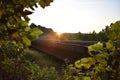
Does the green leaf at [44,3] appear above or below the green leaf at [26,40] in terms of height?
above

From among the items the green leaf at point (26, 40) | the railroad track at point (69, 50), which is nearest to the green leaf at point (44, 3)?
the green leaf at point (26, 40)

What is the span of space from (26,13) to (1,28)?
17 cm

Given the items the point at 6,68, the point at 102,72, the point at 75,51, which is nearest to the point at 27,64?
the point at 6,68

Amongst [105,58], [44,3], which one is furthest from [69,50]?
[44,3]

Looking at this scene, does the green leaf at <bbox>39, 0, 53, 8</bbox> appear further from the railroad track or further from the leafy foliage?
the railroad track

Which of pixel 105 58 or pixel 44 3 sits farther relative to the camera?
pixel 105 58

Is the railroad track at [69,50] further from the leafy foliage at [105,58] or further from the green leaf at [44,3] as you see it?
the green leaf at [44,3]

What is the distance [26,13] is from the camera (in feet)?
5.24

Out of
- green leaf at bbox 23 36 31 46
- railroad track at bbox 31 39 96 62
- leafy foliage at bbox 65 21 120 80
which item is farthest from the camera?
railroad track at bbox 31 39 96 62

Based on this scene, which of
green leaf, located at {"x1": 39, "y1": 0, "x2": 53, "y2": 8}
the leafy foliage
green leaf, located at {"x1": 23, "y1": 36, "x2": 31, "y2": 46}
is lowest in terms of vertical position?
the leafy foliage

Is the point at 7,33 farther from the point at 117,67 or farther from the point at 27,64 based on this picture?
the point at 27,64

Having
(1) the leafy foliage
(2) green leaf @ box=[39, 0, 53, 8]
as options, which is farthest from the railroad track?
(2) green leaf @ box=[39, 0, 53, 8]

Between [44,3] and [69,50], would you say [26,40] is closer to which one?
[44,3]

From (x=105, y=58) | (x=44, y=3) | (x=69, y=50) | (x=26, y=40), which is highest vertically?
(x=44, y=3)
